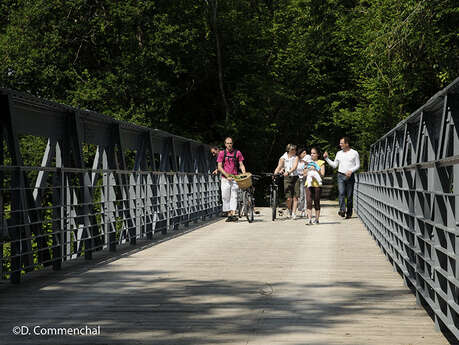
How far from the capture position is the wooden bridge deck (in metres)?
Result: 5.45

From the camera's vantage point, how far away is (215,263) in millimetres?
9766

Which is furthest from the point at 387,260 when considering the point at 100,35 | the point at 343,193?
the point at 100,35

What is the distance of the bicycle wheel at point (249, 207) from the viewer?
1884cm

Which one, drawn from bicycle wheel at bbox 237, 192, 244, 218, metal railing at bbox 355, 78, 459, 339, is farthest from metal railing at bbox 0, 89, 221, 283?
metal railing at bbox 355, 78, 459, 339

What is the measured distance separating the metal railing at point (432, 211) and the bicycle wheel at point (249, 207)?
9.74 metres

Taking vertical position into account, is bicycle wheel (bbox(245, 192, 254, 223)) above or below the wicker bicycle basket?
below

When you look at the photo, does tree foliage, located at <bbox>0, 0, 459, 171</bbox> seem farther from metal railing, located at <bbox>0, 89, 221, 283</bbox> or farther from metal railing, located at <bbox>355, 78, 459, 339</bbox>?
metal railing, located at <bbox>355, 78, 459, 339</bbox>

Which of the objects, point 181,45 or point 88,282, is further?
point 181,45

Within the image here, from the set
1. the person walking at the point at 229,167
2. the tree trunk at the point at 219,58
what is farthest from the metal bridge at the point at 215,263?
the tree trunk at the point at 219,58

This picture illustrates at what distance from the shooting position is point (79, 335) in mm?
5488

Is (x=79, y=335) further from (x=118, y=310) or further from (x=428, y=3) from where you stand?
(x=428, y=3)

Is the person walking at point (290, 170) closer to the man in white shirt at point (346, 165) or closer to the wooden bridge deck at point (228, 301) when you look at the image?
the man in white shirt at point (346, 165)

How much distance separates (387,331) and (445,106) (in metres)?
1.59

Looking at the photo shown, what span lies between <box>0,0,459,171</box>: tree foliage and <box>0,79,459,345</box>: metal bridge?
1782 cm
